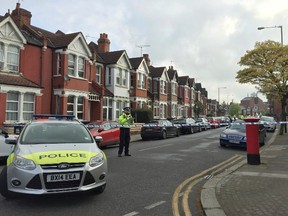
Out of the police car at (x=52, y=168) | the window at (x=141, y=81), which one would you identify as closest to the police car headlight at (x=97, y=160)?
the police car at (x=52, y=168)

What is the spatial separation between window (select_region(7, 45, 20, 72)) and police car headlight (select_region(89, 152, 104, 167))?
1699 cm

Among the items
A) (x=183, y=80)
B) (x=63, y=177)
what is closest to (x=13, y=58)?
(x=63, y=177)

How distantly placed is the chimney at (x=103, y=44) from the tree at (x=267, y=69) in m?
17.2

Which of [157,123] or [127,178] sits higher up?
[157,123]

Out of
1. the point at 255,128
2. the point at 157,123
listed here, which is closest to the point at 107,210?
the point at 255,128

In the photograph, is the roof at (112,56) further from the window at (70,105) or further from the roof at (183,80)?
the roof at (183,80)

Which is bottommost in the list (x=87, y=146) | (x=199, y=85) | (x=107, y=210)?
(x=107, y=210)

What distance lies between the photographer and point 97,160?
19.7ft

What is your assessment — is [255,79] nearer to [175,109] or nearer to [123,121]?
[123,121]

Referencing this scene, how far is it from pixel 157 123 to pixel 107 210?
54.2 feet

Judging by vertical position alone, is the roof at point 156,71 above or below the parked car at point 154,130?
above

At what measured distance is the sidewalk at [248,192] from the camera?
5331mm

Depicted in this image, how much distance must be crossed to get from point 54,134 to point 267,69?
60.5 ft

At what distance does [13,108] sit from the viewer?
20.4 m
